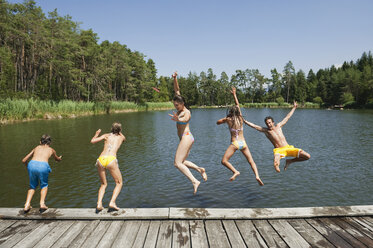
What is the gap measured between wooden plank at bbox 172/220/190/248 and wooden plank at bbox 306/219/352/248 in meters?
2.38

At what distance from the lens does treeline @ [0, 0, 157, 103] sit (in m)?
40.7

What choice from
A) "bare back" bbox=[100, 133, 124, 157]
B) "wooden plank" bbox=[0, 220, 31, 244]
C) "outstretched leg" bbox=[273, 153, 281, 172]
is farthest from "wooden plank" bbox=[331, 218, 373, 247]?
"wooden plank" bbox=[0, 220, 31, 244]

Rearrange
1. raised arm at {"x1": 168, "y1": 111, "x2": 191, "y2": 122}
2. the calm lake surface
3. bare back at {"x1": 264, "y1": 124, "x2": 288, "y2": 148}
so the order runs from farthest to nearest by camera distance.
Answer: the calm lake surface
bare back at {"x1": 264, "y1": 124, "x2": 288, "y2": 148}
raised arm at {"x1": 168, "y1": 111, "x2": 191, "y2": 122}

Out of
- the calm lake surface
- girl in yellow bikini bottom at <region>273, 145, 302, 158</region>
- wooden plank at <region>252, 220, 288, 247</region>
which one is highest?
girl in yellow bikini bottom at <region>273, 145, 302, 158</region>

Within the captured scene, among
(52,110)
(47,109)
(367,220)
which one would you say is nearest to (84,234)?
(367,220)

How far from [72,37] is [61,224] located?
58564 millimetres

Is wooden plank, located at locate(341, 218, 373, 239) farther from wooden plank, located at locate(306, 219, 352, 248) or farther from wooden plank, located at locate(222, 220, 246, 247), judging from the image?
wooden plank, located at locate(222, 220, 246, 247)

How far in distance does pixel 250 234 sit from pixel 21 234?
13.5 ft

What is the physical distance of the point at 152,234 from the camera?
15.3ft

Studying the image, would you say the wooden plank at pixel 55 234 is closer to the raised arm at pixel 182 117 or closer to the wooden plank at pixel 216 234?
the wooden plank at pixel 216 234

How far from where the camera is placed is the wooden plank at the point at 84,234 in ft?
14.4

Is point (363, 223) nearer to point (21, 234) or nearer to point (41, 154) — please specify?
point (21, 234)

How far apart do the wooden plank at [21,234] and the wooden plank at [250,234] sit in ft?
12.8

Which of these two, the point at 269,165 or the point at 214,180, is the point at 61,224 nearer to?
the point at 214,180
